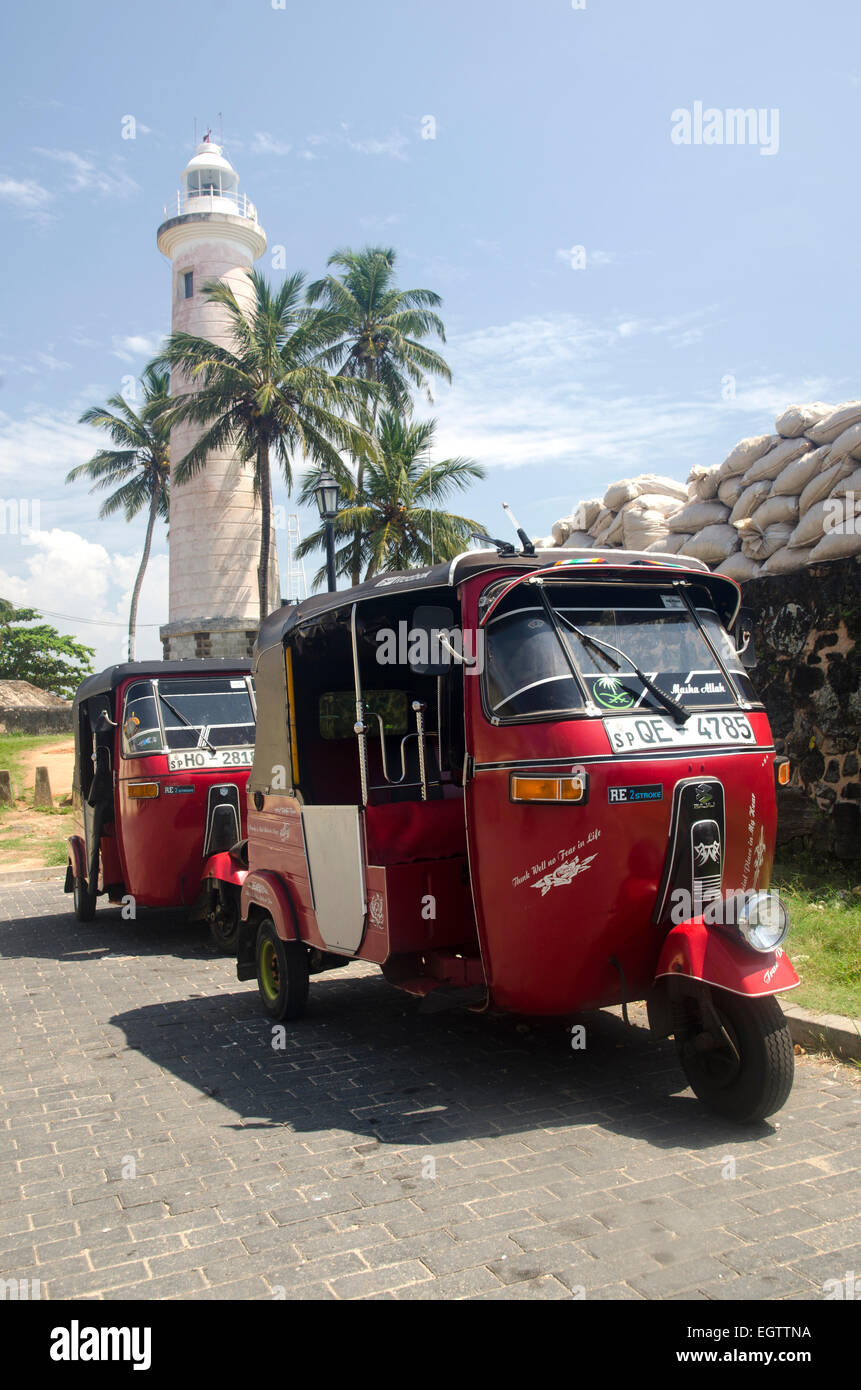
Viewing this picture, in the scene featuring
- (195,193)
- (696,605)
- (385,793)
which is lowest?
(385,793)

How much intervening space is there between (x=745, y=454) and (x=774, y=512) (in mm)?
936

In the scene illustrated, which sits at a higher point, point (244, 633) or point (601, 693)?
point (244, 633)

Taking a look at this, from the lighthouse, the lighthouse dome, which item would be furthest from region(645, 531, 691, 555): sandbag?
the lighthouse dome

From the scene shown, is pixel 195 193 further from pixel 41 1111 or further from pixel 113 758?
pixel 41 1111

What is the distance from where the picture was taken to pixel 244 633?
1494 inches

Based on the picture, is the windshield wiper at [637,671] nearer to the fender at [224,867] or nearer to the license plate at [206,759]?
the fender at [224,867]

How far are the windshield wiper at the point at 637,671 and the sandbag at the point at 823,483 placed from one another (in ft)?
16.2

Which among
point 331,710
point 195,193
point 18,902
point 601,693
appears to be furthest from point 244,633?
point 601,693

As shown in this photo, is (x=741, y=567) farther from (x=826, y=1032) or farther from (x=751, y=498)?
(x=826, y=1032)

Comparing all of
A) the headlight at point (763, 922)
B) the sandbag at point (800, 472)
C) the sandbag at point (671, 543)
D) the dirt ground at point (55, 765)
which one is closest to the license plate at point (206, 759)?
the sandbag at point (671, 543)

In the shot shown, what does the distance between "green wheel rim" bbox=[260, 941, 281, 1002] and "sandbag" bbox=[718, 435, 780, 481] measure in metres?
6.62

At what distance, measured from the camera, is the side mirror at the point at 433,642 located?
5254mm
